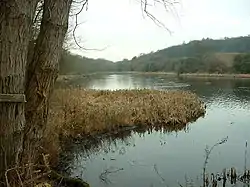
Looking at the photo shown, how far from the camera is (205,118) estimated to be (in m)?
19.7

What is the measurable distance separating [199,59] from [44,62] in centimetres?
8805

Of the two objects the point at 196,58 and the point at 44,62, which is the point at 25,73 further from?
the point at 196,58

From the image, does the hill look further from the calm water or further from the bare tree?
the bare tree

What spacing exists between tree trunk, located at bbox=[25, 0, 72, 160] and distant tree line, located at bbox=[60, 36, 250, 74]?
51898mm

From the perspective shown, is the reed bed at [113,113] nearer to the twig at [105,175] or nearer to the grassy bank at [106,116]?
the grassy bank at [106,116]

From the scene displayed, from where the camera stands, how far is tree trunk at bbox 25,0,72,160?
3.54 meters

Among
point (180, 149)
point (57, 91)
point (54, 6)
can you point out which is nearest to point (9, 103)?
point (54, 6)

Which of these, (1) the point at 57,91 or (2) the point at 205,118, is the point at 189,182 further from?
(2) the point at 205,118

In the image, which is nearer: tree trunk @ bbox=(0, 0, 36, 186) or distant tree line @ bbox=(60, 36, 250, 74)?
tree trunk @ bbox=(0, 0, 36, 186)

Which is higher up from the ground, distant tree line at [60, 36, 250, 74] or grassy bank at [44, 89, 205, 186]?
distant tree line at [60, 36, 250, 74]

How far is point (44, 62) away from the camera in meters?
3.54

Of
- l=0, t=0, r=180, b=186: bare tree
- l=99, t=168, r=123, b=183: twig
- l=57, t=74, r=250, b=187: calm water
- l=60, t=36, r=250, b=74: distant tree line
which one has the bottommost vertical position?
l=99, t=168, r=123, b=183: twig

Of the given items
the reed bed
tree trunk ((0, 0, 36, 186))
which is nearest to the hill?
the reed bed

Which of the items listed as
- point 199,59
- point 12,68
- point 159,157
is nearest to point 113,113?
point 159,157
